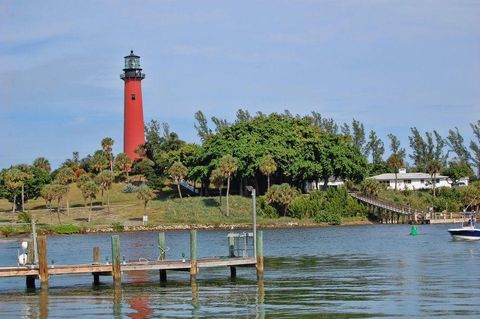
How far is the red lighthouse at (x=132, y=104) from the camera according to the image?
141 meters

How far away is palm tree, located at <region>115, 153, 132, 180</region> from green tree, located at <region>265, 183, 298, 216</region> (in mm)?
30271

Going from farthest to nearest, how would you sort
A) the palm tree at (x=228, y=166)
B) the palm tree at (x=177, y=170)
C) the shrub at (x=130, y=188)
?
1. the shrub at (x=130, y=188)
2. the palm tree at (x=177, y=170)
3. the palm tree at (x=228, y=166)

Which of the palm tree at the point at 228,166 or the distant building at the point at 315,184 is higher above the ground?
the palm tree at the point at 228,166

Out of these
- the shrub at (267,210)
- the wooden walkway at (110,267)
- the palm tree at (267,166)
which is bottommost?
the wooden walkway at (110,267)

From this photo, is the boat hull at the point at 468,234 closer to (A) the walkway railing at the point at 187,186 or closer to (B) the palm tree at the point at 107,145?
(A) the walkway railing at the point at 187,186

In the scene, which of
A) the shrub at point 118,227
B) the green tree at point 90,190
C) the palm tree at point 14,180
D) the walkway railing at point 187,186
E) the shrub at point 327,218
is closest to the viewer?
the shrub at point 118,227

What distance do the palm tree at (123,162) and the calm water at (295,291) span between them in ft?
237

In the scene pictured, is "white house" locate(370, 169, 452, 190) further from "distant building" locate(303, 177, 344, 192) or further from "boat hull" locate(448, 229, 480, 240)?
"boat hull" locate(448, 229, 480, 240)

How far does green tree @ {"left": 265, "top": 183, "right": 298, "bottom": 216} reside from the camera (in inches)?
4702

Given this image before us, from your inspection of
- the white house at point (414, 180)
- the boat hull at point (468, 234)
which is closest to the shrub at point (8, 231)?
the boat hull at point (468, 234)

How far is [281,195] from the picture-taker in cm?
11925

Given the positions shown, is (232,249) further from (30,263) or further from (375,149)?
(375,149)

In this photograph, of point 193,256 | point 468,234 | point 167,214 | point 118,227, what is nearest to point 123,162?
point 167,214

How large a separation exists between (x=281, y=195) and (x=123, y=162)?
108 ft
